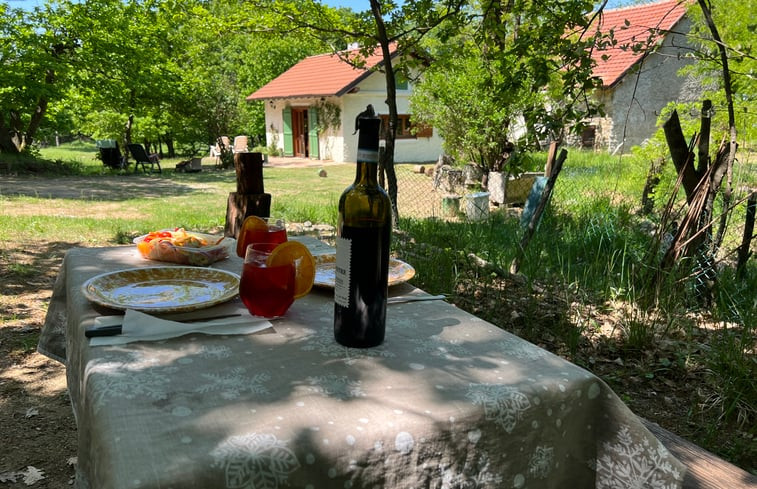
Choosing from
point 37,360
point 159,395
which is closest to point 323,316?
point 159,395

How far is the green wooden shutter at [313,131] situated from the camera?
2105 centimetres

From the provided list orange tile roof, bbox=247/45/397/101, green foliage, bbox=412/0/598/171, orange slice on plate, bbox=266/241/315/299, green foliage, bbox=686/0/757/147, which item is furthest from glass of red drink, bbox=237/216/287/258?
orange tile roof, bbox=247/45/397/101

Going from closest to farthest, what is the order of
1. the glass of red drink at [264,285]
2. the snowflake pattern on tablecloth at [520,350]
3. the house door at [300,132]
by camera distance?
the snowflake pattern on tablecloth at [520,350] < the glass of red drink at [264,285] < the house door at [300,132]

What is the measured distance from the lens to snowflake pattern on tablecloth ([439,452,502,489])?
904 millimetres

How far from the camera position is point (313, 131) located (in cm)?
2122

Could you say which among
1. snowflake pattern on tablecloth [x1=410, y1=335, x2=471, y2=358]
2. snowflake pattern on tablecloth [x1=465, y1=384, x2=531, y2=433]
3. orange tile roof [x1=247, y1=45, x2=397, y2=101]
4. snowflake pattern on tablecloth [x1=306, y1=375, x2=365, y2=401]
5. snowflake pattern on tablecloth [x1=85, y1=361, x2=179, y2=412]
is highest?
orange tile roof [x1=247, y1=45, x2=397, y2=101]

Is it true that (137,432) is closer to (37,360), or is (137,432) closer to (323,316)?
(323,316)

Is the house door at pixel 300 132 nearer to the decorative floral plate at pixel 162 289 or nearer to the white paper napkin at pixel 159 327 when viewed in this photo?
the decorative floral plate at pixel 162 289

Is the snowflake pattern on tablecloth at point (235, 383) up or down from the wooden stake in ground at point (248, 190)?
down

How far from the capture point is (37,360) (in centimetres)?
323

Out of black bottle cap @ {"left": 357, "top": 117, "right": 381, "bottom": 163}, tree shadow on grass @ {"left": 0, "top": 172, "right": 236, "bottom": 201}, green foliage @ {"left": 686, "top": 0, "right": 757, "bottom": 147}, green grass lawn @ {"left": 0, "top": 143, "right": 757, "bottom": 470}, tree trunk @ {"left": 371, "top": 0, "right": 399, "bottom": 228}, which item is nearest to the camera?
black bottle cap @ {"left": 357, "top": 117, "right": 381, "bottom": 163}

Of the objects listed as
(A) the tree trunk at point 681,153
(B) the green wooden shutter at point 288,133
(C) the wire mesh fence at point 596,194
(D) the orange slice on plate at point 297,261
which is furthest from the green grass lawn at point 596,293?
(B) the green wooden shutter at point 288,133

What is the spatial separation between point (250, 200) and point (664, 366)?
2.40m

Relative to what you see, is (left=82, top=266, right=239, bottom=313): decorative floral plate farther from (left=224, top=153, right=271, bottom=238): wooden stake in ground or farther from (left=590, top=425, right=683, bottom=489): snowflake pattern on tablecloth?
(left=590, top=425, right=683, bottom=489): snowflake pattern on tablecloth
